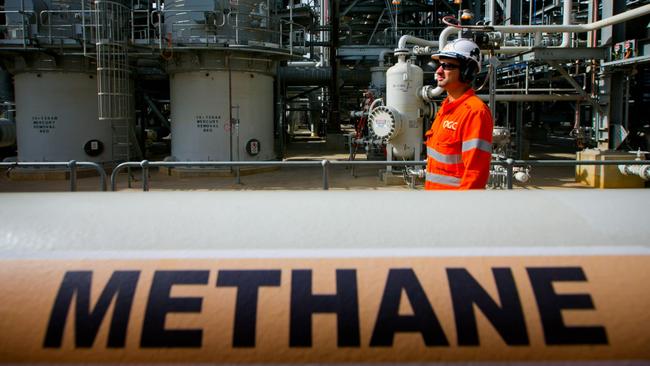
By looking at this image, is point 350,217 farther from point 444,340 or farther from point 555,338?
A: point 555,338

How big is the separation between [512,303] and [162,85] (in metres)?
25.6

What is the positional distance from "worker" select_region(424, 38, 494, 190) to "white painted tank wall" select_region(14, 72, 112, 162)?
48.9ft

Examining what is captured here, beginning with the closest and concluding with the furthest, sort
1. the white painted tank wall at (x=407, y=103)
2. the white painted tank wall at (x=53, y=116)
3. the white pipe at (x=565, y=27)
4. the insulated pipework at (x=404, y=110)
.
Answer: the white pipe at (x=565, y=27) → the insulated pipework at (x=404, y=110) → the white painted tank wall at (x=407, y=103) → the white painted tank wall at (x=53, y=116)

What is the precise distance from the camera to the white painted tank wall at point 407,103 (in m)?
13.4

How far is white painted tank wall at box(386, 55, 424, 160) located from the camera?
43.9 ft

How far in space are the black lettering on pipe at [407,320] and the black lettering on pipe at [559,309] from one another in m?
0.34

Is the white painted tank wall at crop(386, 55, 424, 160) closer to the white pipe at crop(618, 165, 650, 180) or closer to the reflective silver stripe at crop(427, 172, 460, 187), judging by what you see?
the white pipe at crop(618, 165, 650, 180)

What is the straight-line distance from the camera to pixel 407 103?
1346 cm

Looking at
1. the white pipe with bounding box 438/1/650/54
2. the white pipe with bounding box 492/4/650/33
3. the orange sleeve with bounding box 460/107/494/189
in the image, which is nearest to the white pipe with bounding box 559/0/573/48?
the white pipe with bounding box 438/1/650/54

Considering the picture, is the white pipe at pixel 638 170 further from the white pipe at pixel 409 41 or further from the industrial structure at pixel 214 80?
the white pipe at pixel 409 41

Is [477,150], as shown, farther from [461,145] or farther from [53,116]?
[53,116]

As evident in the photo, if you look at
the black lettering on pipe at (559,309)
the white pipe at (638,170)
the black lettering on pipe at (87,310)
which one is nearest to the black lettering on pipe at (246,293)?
the black lettering on pipe at (87,310)

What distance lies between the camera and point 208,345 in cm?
191

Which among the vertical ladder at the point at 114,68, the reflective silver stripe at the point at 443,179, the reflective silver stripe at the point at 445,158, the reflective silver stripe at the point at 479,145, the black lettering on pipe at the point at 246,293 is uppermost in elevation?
the vertical ladder at the point at 114,68
